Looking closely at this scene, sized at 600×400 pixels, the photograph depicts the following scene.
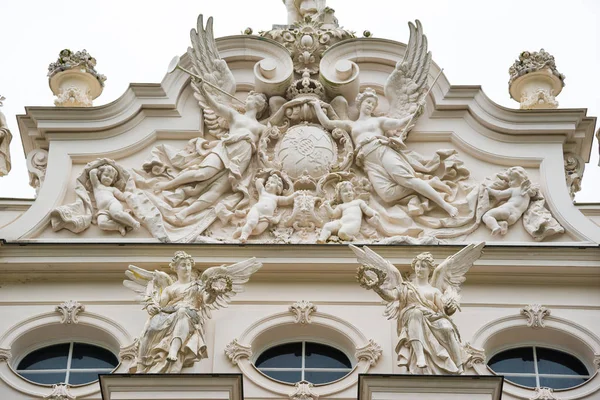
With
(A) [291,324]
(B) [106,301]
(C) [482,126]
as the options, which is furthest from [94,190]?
(C) [482,126]

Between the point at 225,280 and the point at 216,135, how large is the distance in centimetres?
315

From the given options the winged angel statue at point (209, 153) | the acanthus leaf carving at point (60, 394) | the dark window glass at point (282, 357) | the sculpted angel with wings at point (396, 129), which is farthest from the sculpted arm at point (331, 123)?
the acanthus leaf carving at point (60, 394)

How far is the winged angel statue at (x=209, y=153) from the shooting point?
20859mm

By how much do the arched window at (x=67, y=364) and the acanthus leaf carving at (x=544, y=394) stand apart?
430 cm

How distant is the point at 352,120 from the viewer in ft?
71.3

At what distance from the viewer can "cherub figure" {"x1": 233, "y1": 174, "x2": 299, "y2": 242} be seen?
2042 cm

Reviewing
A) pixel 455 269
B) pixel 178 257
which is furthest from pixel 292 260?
pixel 455 269

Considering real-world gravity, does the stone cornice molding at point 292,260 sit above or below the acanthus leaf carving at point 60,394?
above

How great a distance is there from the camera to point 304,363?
19750 mm

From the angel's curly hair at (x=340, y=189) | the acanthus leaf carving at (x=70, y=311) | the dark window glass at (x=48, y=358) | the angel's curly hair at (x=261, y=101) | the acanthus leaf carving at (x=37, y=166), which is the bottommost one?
the dark window glass at (x=48, y=358)

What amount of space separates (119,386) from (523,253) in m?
4.88

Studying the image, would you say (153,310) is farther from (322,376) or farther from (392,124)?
(392,124)

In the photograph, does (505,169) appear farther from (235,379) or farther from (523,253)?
(235,379)

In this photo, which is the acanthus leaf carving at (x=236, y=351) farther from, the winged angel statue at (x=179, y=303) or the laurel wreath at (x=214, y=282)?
the laurel wreath at (x=214, y=282)
